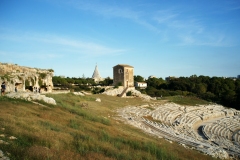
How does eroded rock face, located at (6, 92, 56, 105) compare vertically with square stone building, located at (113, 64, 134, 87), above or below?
below

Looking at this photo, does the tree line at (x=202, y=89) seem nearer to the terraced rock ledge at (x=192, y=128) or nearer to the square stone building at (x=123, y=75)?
the square stone building at (x=123, y=75)

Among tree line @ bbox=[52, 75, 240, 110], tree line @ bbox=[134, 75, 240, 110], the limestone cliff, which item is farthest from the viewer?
tree line @ bbox=[134, 75, 240, 110]

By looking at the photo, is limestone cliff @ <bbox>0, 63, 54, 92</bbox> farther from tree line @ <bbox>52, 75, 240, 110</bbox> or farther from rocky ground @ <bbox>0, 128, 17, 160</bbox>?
tree line @ <bbox>52, 75, 240, 110</bbox>

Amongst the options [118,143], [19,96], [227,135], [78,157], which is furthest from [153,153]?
[227,135]

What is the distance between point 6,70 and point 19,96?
1041cm

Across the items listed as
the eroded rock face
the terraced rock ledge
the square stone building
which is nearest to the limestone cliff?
the eroded rock face

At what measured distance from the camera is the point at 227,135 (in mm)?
26219

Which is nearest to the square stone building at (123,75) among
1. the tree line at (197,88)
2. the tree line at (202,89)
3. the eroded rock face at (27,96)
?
the tree line at (197,88)

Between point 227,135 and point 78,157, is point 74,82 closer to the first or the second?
point 227,135

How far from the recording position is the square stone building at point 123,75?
5288cm

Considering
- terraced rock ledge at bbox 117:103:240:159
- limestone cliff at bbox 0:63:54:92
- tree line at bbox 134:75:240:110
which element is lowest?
terraced rock ledge at bbox 117:103:240:159

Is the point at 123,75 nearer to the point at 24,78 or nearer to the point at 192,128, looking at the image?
the point at 192,128

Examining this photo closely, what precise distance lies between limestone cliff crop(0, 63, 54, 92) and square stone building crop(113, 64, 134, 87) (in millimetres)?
24091

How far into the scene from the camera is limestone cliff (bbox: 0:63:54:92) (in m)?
22.9
